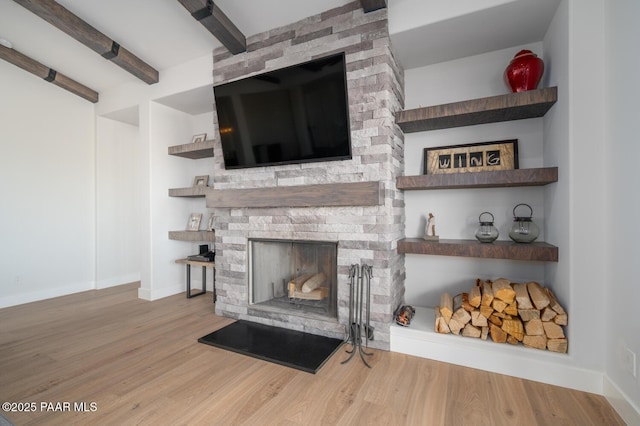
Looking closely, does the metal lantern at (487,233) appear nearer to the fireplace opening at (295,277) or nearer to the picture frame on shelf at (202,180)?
the fireplace opening at (295,277)

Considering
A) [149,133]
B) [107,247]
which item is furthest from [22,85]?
[107,247]

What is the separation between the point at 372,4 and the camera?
7.01 feet

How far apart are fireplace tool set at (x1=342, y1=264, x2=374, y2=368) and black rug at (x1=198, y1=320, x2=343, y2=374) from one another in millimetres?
158

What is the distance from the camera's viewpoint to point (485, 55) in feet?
8.05

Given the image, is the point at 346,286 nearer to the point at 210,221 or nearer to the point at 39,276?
the point at 210,221

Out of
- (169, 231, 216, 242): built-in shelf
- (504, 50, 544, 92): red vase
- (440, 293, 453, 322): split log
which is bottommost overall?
(440, 293, 453, 322): split log

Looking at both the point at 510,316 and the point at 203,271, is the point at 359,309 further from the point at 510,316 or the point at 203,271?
the point at 203,271

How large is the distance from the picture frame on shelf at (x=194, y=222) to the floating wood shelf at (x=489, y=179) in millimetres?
2778

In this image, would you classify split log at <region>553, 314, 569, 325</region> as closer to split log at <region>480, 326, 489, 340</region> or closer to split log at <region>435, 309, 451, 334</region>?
split log at <region>480, 326, 489, 340</region>

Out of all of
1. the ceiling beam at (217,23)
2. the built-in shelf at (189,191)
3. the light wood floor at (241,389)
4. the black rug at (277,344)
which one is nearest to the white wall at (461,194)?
the light wood floor at (241,389)

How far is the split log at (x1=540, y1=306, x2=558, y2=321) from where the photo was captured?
181 cm

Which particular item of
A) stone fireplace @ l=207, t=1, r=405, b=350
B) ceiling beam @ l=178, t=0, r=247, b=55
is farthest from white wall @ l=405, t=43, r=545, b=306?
ceiling beam @ l=178, t=0, r=247, b=55

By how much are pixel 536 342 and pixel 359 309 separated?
116 cm

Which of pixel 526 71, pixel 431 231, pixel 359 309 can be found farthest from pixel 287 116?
A: pixel 526 71
